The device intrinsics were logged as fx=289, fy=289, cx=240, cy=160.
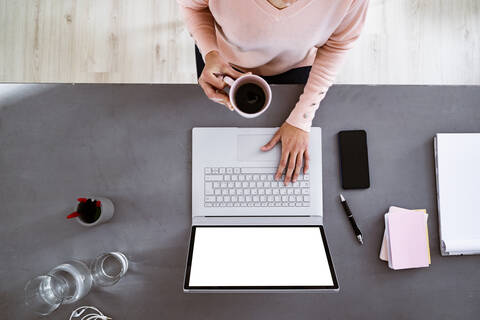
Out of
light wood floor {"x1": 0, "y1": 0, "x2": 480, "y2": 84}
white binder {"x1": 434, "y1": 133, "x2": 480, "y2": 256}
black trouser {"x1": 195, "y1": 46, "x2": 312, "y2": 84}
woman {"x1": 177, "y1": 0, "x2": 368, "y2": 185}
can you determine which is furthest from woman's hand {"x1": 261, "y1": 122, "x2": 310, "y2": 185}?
light wood floor {"x1": 0, "y1": 0, "x2": 480, "y2": 84}

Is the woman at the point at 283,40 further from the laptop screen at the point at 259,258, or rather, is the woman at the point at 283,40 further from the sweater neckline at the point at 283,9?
the laptop screen at the point at 259,258

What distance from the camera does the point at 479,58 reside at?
1.65 metres

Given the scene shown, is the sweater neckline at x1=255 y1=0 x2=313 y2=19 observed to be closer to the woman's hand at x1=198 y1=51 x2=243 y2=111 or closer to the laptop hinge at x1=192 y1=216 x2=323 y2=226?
the woman's hand at x1=198 y1=51 x2=243 y2=111

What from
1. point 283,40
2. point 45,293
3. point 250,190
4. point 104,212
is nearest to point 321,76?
Answer: point 283,40

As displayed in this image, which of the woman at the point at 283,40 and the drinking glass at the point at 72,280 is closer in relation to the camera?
the woman at the point at 283,40

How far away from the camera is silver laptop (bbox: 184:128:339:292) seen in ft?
2.35

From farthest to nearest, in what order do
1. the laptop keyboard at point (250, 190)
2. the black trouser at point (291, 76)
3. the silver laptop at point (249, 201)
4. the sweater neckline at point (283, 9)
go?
1. the black trouser at point (291, 76)
2. the laptop keyboard at point (250, 190)
3. the silver laptop at point (249, 201)
4. the sweater neckline at point (283, 9)

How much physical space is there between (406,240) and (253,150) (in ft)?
1.64

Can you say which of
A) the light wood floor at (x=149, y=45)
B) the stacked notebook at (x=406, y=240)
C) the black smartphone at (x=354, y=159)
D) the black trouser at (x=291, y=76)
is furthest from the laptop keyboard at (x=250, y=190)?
the light wood floor at (x=149, y=45)

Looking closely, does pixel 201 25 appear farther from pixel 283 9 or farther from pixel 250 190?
pixel 250 190

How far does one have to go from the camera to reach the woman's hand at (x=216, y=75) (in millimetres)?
717

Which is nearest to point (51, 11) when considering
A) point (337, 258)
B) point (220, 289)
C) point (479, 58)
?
point (220, 289)

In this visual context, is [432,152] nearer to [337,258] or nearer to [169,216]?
[337,258]

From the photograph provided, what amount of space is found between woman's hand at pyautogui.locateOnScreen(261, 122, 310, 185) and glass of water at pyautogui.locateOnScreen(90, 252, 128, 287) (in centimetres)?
49
